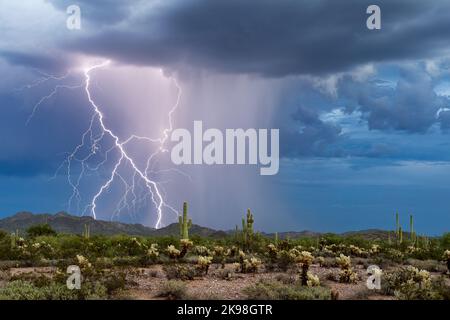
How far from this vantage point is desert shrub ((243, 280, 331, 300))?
14.7 m

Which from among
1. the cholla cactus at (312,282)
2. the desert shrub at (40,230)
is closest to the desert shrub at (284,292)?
the cholla cactus at (312,282)

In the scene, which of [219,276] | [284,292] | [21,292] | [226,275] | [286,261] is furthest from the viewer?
[286,261]

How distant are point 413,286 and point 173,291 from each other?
6.41 meters

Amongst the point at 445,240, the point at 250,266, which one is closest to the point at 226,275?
the point at 250,266

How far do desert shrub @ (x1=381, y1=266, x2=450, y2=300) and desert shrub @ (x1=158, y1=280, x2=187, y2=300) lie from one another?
5492 millimetres

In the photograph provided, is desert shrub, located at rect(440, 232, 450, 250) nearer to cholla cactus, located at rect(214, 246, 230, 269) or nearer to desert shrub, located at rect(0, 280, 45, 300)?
cholla cactus, located at rect(214, 246, 230, 269)

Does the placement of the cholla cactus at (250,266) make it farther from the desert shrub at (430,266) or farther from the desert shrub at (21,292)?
the desert shrub at (430,266)

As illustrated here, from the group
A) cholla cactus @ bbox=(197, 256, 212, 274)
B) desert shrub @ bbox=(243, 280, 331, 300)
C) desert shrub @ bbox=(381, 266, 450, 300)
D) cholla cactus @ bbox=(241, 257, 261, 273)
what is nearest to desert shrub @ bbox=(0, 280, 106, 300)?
desert shrub @ bbox=(243, 280, 331, 300)

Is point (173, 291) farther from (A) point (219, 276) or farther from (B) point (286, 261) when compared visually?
(B) point (286, 261)

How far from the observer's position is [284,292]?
15.1 m

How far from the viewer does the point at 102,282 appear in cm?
1630

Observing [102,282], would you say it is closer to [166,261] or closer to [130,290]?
[130,290]
